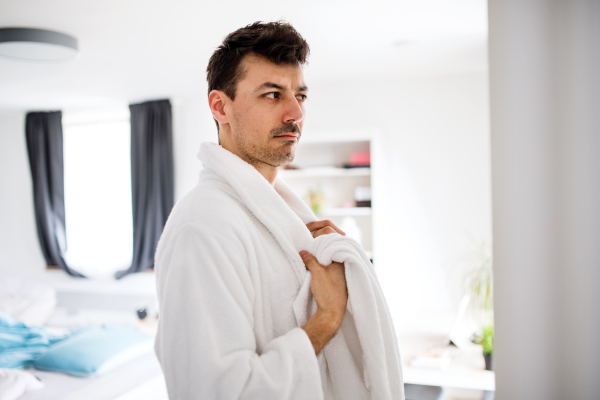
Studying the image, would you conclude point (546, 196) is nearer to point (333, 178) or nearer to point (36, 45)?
point (36, 45)

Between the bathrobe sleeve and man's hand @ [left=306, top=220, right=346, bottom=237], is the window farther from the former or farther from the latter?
the bathrobe sleeve

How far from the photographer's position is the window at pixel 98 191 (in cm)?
521

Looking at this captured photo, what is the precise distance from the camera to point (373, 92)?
13.8 ft

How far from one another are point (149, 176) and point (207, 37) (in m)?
2.41

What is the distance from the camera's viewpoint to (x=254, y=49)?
103 cm

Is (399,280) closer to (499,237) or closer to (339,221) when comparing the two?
(339,221)

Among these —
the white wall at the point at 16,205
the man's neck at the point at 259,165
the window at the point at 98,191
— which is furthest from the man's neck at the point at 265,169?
the white wall at the point at 16,205

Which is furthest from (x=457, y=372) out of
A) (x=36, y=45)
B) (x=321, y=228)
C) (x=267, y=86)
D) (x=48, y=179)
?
(x=48, y=179)

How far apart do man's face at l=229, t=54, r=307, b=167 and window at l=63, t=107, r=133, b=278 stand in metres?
4.55

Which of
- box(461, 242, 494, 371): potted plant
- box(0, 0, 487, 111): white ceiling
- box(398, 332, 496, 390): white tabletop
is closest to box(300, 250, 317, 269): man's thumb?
box(461, 242, 494, 371): potted plant

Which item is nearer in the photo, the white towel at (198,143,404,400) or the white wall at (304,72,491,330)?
the white towel at (198,143,404,400)

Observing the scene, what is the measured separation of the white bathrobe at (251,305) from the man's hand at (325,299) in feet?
0.06

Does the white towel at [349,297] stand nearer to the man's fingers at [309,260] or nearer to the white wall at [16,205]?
the man's fingers at [309,260]

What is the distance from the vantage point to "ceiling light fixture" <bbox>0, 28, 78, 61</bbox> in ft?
9.12
